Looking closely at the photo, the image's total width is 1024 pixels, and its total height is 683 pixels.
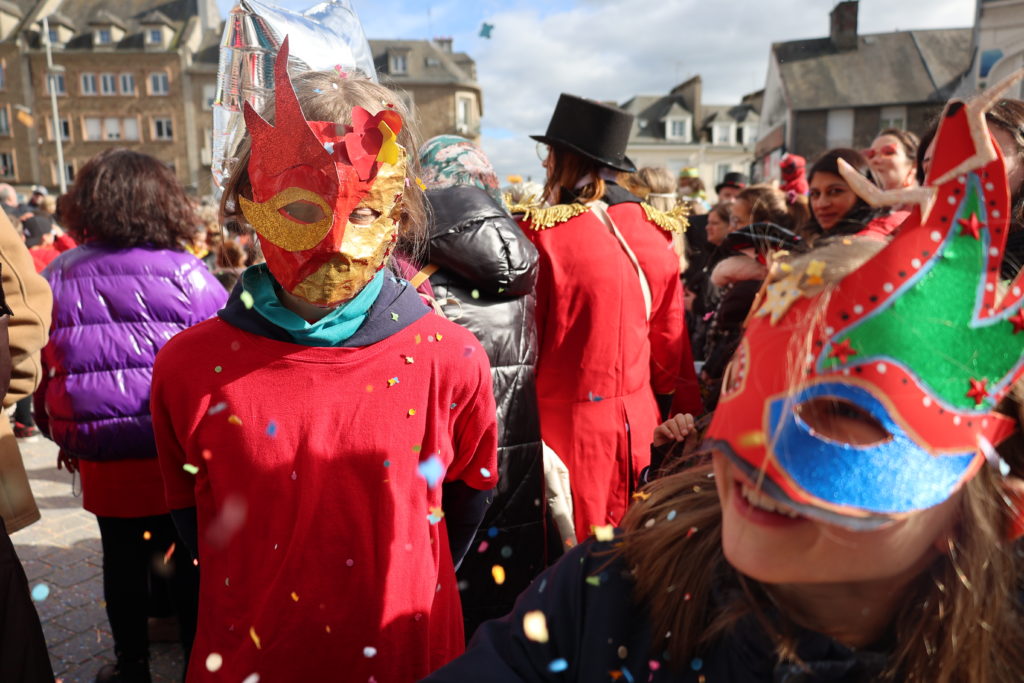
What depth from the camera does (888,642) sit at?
3.51ft

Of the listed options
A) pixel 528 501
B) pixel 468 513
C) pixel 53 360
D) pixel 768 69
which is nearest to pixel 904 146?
pixel 528 501

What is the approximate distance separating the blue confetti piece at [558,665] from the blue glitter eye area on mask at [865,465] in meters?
0.54

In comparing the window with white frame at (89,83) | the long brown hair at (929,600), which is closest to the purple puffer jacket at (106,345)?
the long brown hair at (929,600)

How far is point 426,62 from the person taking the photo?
44.4 metres

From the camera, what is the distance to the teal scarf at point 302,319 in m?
1.52

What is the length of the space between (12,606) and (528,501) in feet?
5.01

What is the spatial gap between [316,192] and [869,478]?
118cm

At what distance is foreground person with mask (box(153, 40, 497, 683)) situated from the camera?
4.88 feet

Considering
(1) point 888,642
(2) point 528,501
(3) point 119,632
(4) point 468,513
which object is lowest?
(3) point 119,632

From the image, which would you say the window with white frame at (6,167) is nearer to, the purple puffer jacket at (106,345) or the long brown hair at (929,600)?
the purple puffer jacket at (106,345)

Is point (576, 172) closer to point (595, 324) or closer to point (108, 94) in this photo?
point (595, 324)

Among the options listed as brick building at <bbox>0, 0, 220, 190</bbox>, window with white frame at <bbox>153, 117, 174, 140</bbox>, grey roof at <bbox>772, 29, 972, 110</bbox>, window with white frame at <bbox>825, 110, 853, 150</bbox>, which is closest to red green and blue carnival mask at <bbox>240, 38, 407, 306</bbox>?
grey roof at <bbox>772, 29, 972, 110</bbox>

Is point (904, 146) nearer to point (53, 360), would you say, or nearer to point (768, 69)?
point (53, 360)

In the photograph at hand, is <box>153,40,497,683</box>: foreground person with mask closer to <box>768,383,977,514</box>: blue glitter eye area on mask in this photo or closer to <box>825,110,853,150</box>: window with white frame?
<box>768,383,977,514</box>: blue glitter eye area on mask
